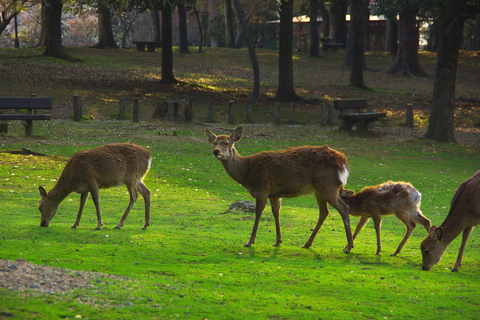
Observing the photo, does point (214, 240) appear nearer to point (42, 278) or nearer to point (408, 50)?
point (42, 278)

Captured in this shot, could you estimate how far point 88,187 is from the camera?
9938mm

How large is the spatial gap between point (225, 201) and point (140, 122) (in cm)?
1331

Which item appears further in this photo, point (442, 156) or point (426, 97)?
point (426, 97)

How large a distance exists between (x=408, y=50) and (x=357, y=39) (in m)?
10.3

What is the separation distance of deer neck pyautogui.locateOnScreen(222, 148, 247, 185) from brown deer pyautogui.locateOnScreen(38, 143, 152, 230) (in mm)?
1627

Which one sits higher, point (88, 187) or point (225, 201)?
point (88, 187)

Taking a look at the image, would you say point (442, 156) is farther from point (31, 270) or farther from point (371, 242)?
point (31, 270)

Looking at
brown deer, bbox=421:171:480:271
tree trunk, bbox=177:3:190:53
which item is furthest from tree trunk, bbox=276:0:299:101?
brown deer, bbox=421:171:480:271

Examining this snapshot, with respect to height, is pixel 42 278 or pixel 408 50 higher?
pixel 408 50

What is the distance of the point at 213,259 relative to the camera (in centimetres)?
808

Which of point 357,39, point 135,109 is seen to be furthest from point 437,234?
point 357,39

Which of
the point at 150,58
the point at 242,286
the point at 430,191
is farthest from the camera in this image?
the point at 150,58

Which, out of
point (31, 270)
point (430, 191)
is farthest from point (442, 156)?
point (31, 270)

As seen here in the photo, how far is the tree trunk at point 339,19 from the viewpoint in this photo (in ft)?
187
